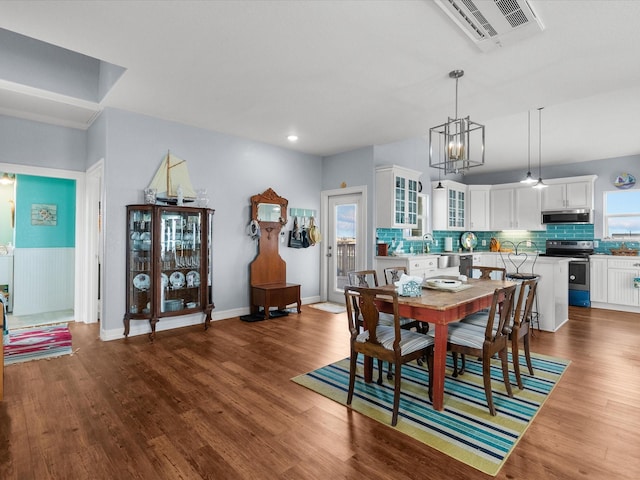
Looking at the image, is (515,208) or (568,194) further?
(515,208)

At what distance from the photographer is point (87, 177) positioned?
16.0 ft

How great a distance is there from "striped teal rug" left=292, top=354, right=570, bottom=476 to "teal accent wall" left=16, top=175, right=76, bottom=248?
473 cm

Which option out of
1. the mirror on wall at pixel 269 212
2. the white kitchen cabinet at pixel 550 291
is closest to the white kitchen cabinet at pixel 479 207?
the white kitchen cabinet at pixel 550 291

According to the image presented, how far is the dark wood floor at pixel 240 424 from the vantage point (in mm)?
1874

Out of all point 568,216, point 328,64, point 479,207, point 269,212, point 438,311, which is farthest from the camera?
point 479,207

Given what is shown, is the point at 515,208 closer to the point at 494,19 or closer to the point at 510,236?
the point at 510,236

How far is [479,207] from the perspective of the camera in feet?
25.5

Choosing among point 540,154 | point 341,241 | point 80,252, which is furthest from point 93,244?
point 540,154

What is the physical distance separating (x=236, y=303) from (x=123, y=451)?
325 centimetres

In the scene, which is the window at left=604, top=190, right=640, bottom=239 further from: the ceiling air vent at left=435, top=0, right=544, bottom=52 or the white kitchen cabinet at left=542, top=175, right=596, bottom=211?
the ceiling air vent at left=435, top=0, right=544, bottom=52

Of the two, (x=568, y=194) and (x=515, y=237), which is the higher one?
(x=568, y=194)

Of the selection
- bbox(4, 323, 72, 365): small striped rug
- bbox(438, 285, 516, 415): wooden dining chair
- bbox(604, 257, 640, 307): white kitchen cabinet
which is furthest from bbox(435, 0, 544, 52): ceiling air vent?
bbox(604, 257, 640, 307): white kitchen cabinet

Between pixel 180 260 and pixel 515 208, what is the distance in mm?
6737

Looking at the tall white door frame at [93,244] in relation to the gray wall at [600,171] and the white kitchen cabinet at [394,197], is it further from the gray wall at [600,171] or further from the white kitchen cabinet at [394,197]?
the gray wall at [600,171]
